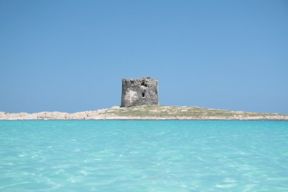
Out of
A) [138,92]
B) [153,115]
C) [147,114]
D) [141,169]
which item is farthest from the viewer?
[138,92]

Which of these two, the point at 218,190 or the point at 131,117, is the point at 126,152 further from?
the point at 131,117

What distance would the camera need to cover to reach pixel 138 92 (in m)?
58.8

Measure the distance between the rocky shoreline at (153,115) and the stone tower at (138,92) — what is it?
160 inches

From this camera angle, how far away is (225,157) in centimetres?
1429

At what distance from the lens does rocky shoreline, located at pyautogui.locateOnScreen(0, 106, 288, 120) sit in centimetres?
5000

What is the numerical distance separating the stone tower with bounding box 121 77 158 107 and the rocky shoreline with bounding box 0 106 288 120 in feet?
13.3

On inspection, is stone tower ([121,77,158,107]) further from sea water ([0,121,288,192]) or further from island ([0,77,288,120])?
sea water ([0,121,288,192])

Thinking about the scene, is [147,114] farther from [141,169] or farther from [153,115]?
[141,169]

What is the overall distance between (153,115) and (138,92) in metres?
9.01

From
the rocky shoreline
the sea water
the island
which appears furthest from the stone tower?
the sea water

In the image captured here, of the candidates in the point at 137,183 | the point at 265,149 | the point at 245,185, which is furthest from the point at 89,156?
the point at 265,149

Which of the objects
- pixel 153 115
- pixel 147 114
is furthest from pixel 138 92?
pixel 153 115

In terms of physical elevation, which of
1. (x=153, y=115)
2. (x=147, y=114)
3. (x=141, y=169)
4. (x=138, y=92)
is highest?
(x=138, y=92)

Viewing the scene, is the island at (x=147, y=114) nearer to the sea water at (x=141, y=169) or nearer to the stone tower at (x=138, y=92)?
the stone tower at (x=138, y=92)
